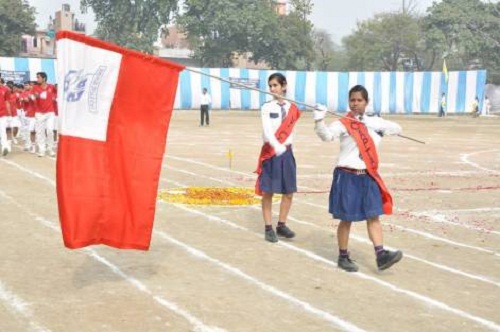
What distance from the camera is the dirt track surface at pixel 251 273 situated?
4.91m

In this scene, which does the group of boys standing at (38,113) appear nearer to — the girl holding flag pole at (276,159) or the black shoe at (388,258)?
the girl holding flag pole at (276,159)

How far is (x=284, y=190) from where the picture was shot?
7.45 meters

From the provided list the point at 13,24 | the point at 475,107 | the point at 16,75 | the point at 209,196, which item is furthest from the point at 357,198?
the point at 13,24

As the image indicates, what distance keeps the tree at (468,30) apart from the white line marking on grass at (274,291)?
5397 centimetres

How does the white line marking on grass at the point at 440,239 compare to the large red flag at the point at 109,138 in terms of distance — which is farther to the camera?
the white line marking on grass at the point at 440,239

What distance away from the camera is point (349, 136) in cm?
625

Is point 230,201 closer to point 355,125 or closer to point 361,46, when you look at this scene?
point 355,125

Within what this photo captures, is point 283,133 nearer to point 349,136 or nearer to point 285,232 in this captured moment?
point 285,232

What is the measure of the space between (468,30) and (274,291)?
56.5m

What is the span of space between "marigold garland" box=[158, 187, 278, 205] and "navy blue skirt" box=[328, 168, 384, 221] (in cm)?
→ 379

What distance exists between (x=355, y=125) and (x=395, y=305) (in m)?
1.77

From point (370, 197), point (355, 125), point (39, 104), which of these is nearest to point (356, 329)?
point (370, 197)

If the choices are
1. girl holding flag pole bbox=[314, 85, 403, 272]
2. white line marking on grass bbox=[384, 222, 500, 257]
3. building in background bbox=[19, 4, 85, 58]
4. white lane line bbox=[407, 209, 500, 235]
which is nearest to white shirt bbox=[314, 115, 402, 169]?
girl holding flag pole bbox=[314, 85, 403, 272]

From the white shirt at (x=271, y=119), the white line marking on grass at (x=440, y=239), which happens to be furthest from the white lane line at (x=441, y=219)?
the white shirt at (x=271, y=119)
